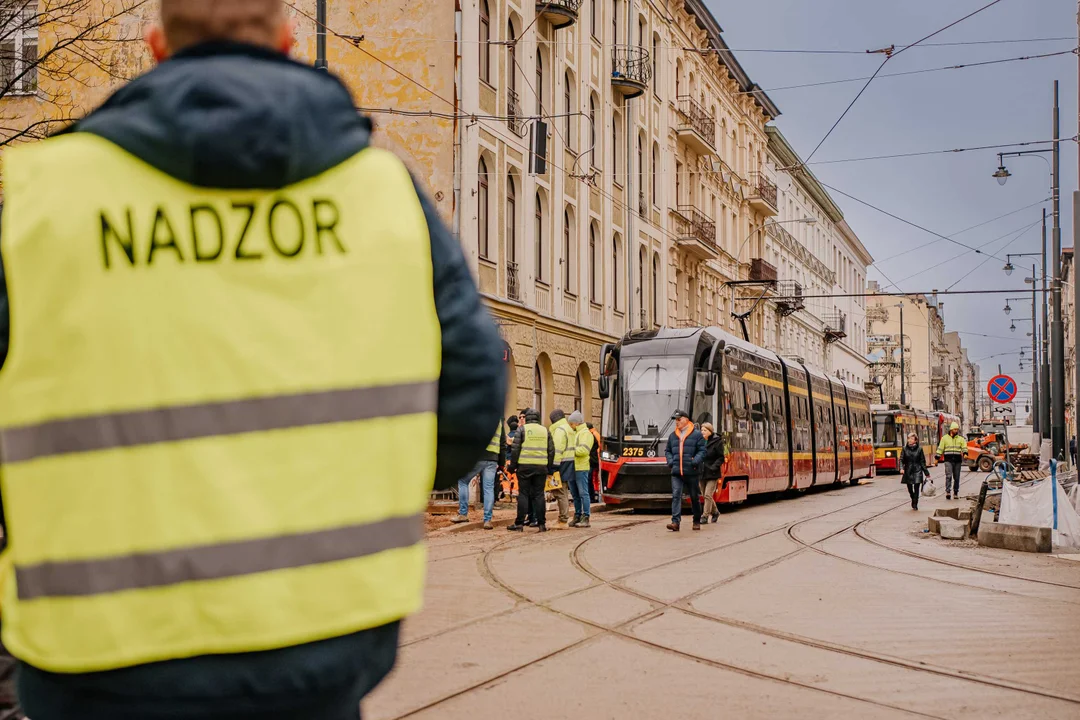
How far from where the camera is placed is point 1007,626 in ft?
29.3

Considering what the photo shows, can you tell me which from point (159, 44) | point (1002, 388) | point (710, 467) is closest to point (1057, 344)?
point (1002, 388)

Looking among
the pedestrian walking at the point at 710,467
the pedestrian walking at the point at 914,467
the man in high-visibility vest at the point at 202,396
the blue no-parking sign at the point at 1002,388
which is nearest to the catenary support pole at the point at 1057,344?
the blue no-parking sign at the point at 1002,388

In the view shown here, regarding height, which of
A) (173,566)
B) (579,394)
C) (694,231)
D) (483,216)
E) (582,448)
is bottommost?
(582,448)

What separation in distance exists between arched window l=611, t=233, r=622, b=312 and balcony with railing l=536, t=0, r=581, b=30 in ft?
25.7

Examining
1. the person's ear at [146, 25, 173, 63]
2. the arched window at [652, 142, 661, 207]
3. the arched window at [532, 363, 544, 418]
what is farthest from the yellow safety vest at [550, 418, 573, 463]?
the arched window at [652, 142, 661, 207]

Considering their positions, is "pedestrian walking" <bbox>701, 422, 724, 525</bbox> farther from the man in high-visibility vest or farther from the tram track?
the man in high-visibility vest

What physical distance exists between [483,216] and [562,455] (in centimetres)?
983

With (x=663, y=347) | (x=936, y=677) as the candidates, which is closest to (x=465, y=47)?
(x=663, y=347)

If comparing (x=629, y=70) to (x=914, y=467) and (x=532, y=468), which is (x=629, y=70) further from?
(x=532, y=468)

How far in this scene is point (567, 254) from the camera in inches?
1325

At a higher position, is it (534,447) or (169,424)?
(169,424)

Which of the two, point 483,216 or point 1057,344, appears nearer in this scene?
point 483,216

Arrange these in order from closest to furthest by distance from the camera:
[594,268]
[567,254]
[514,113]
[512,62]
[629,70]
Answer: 1. [512,62]
2. [514,113]
3. [567,254]
4. [594,268]
5. [629,70]

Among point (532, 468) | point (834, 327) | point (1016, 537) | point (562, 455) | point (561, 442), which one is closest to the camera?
point (1016, 537)
